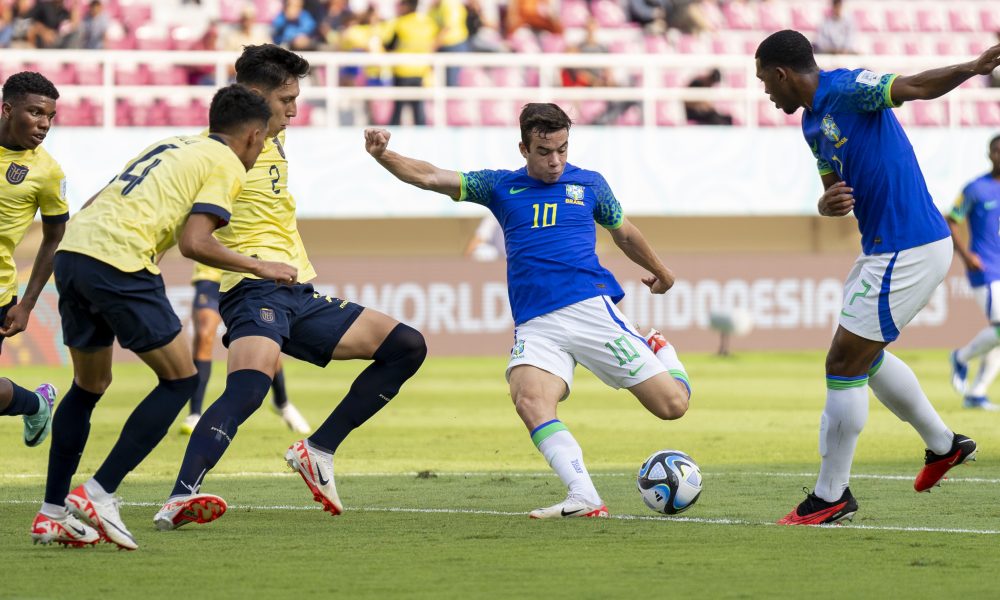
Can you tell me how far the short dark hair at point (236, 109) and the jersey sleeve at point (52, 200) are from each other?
5.92 feet

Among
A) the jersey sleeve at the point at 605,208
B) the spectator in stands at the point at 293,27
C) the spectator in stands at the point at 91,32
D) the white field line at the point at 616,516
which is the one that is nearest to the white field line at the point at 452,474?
the white field line at the point at 616,516

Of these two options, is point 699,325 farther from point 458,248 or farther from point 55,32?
point 55,32

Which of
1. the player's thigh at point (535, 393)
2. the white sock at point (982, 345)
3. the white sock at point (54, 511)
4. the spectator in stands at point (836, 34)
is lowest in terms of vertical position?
the white sock at point (982, 345)

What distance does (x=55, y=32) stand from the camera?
21141 millimetres

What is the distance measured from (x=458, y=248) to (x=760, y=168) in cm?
514

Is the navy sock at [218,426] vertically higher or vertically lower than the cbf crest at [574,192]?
lower

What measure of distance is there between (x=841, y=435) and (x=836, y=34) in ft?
57.9

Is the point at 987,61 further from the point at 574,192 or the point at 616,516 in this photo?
the point at 616,516

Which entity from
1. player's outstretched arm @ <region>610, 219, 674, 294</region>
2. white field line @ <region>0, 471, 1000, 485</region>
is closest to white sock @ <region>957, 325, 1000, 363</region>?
white field line @ <region>0, 471, 1000, 485</region>

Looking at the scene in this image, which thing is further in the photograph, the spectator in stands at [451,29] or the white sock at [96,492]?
the spectator in stands at [451,29]

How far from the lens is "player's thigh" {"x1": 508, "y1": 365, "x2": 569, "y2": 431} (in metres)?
7.27

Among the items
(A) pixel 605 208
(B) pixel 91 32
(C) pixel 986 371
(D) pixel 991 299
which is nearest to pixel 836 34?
(C) pixel 986 371

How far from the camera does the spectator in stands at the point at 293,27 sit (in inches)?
853

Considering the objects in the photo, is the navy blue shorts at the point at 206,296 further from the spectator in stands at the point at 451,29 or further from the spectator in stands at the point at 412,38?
the spectator in stands at the point at 451,29
